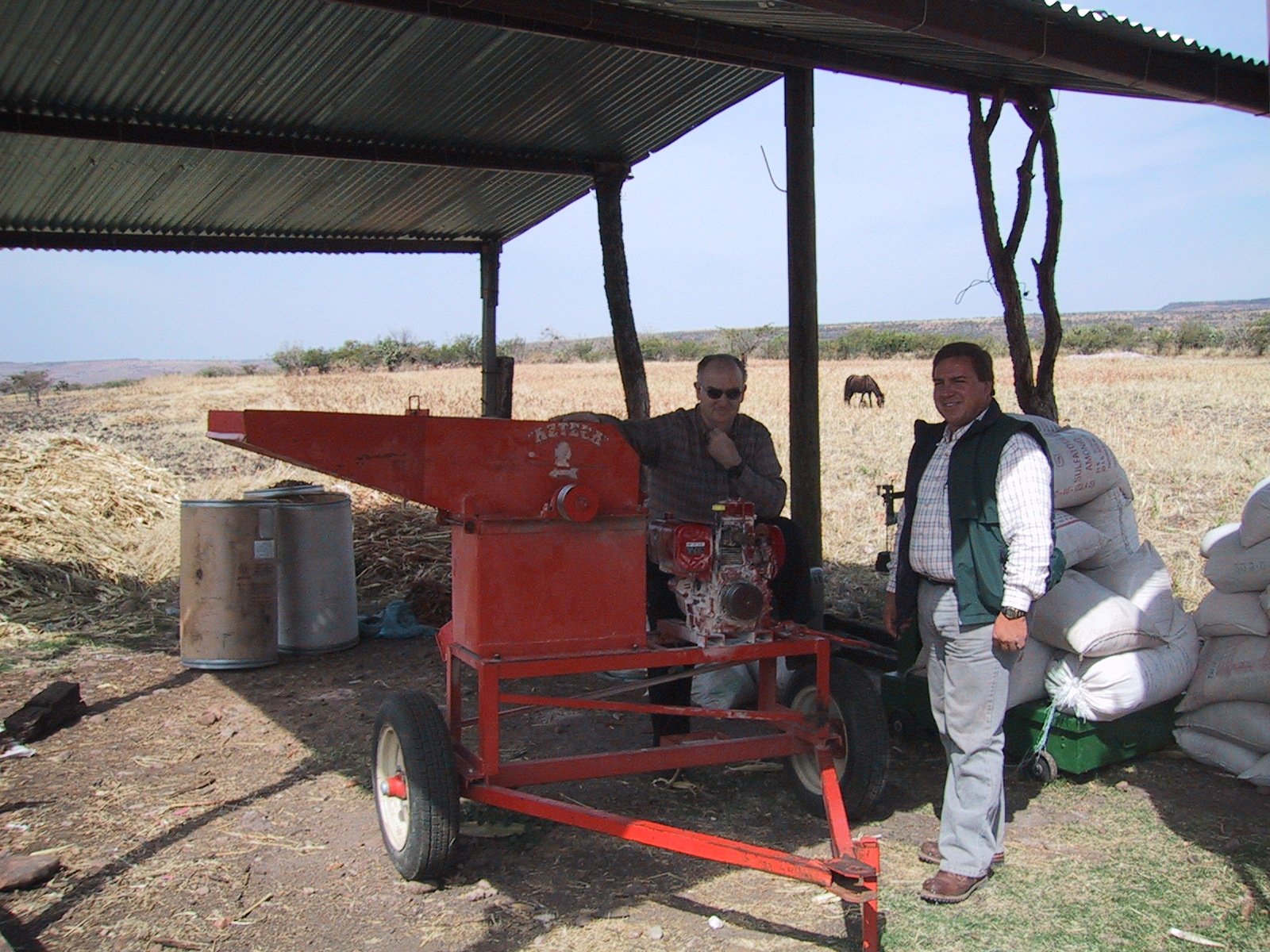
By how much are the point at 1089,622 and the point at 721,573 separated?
164cm

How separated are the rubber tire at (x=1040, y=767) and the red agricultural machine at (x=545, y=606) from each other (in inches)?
32.8

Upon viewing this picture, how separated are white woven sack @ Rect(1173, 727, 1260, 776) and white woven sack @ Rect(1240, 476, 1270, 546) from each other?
84 cm

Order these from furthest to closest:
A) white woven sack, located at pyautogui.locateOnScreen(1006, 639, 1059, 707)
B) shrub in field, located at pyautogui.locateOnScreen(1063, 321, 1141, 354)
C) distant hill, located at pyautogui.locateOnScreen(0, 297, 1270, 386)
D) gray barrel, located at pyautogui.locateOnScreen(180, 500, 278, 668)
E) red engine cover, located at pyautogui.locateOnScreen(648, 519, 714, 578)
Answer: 1. distant hill, located at pyautogui.locateOnScreen(0, 297, 1270, 386)
2. shrub in field, located at pyautogui.locateOnScreen(1063, 321, 1141, 354)
3. gray barrel, located at pyautogui.locateOnScreen(180, 500, 278, 668)
4. white woven sack, located at pyautogui.locateOnScreen(1006, 639, 1059, 707)
5. red engine cover, located at pyautogui.locateOnScreen(648, 519, 714, 578)

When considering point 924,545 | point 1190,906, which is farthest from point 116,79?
point 1190,906

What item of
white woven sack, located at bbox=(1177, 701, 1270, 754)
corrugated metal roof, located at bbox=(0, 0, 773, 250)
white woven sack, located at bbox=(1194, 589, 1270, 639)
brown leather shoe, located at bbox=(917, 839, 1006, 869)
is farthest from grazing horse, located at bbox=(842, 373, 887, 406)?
brown leather shoe, located at bbox=(917, 839, 1006, 869)

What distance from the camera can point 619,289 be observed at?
8.33 m

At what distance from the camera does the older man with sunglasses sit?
451 cm

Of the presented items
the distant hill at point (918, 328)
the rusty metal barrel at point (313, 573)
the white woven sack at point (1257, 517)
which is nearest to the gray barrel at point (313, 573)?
the rusty metal barrel at point (313, 573)

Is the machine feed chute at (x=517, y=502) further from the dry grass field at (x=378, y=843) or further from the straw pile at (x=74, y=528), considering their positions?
the straw pile at (x=74, y=528)

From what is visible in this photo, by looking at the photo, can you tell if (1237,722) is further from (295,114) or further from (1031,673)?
(295,114)

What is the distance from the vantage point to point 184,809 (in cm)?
437

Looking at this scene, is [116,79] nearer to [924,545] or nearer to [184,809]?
[184,809]

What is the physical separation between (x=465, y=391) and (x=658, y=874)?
22368 millimetres

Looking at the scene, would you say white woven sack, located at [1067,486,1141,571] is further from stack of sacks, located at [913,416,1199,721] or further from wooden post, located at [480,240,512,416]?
wooden post, located at [480,240,512,416]
